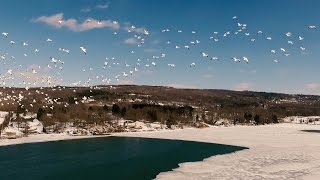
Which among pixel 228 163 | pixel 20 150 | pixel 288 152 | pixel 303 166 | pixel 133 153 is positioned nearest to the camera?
pixel 303 166

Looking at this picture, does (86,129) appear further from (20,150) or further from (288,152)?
(288,152)

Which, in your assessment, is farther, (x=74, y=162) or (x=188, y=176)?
(x=74, y=162)

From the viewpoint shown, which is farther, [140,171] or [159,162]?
[159,162]

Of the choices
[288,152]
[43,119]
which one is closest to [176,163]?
[288,152]

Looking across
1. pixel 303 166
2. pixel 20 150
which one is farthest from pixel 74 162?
pixel 303 166

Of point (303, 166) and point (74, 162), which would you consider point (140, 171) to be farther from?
point (303, 166)

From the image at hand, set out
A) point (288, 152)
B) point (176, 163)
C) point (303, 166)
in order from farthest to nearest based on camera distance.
A: point (288, 152), point (176, 163), point (303, 166)
